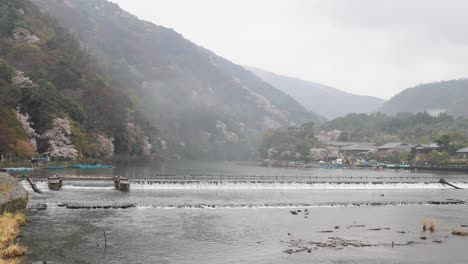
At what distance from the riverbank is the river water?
804 mm

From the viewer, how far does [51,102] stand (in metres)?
95.4

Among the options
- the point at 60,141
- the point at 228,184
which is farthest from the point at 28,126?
the point at 228,184

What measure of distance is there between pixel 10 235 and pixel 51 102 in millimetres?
71987

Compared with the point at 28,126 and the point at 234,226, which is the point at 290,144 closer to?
the point at 28,126

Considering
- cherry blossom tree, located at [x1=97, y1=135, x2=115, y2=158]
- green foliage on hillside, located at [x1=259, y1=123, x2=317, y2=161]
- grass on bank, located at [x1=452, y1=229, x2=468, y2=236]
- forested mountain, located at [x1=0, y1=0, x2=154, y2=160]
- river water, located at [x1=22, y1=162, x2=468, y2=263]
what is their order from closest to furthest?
1. river water, located at [x1=22, y1=162, x2=468, y2=263]
2. grass on bank, located at [x1=452, y1=229, x2=468, y2=236]
3. forested mountain, located at [x1=0, y1=0, x2=154, y2=160]
4. cherry blossom tree, located at [x1=97, y1=135, x2=115, y2=158]
5. green foliage on hillside, located at [x1=259, y1=123, x2=317, y2=161]

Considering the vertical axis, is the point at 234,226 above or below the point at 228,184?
below

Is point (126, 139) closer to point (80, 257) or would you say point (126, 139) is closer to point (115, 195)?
point (115, 195)

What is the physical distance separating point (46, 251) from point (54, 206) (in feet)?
53.6

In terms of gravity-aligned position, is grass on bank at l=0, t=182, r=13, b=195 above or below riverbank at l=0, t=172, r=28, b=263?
above

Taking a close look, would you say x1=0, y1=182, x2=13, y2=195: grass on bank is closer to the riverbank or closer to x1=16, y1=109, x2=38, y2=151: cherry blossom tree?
the riverbank

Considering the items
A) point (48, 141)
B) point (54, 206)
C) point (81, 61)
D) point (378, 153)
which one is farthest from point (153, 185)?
point (378, 153)

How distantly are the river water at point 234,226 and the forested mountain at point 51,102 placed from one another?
35796mm

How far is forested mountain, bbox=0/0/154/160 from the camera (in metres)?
84.6

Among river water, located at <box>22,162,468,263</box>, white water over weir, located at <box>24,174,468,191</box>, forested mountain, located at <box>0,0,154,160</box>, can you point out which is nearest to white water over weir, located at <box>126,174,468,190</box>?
white water over weir, located at <box>24,174,468,191</box>
